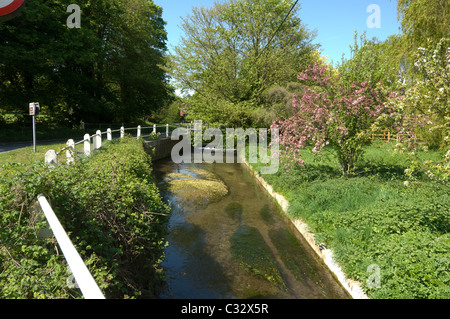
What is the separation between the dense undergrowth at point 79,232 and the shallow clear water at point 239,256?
37.5 inches

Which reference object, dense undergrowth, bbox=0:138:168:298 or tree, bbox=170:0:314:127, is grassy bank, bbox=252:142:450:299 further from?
tree, bbox=170:0:314:127

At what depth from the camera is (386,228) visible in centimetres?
525

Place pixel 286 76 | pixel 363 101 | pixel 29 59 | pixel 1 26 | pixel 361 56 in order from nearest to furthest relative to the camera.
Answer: pixel 363 101 → pixel 361 56 → pixel 1 26 → pixel 29 59 → pixel 286 76

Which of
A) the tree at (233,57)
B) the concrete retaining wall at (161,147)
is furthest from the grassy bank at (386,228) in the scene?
the tree at (233,57)

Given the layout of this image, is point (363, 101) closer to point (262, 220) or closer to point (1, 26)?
point (262, 220)

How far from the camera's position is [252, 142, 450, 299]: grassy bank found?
3891 mm

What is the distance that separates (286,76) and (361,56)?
1241cm

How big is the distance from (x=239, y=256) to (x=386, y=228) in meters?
2.97

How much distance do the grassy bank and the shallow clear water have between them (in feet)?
2.00

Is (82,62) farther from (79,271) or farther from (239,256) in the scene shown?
(79,271)

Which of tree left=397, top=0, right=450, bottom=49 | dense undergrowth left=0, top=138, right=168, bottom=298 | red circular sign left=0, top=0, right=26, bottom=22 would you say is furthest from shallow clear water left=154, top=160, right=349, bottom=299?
tree left=397, top=0, right=450, bottom=49

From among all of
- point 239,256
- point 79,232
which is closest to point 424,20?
point 239,256

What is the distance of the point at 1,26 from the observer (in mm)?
15109

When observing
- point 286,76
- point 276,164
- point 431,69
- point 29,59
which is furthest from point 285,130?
point 29,59
